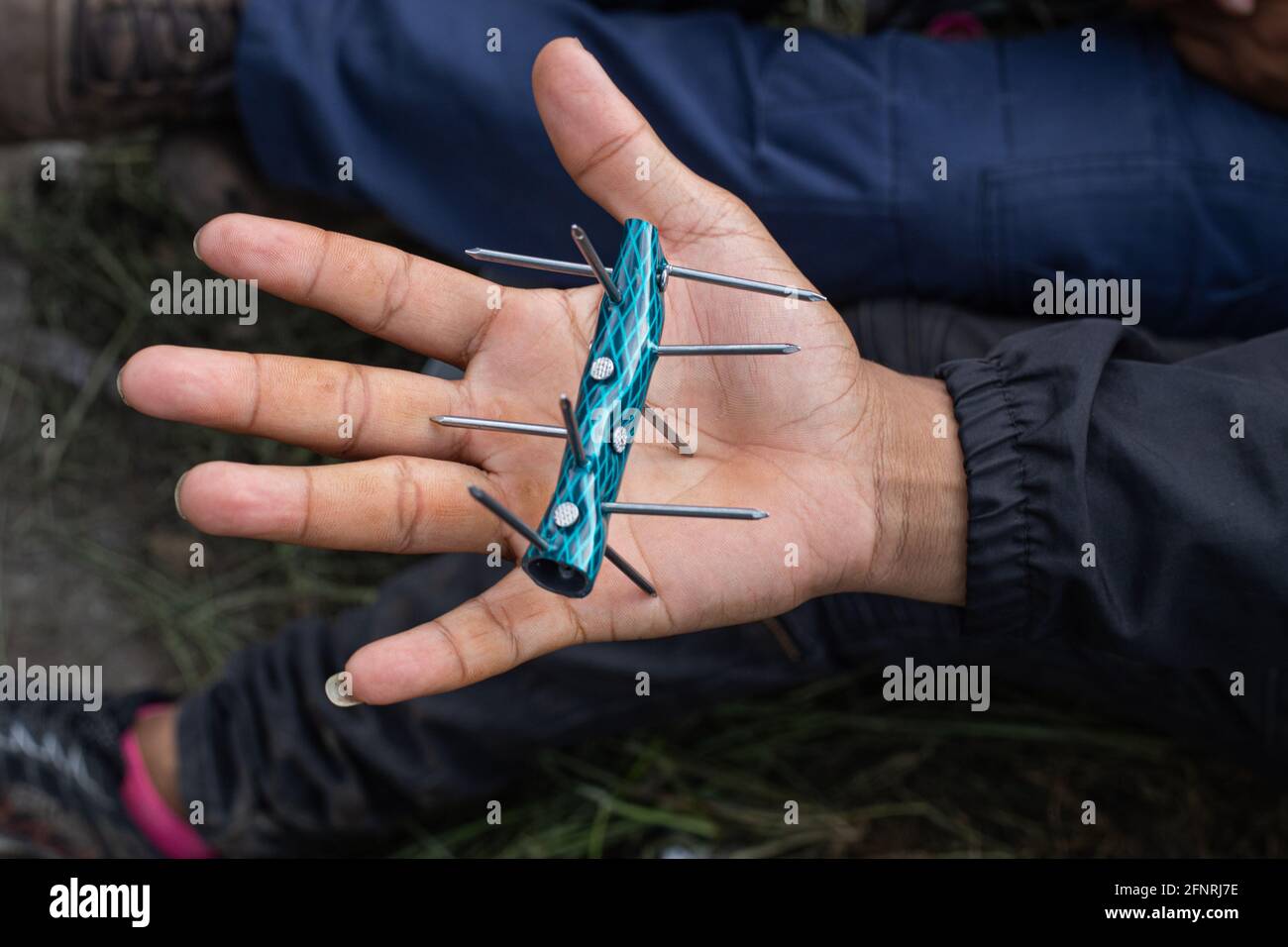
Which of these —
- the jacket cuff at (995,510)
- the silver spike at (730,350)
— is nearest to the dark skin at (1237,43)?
the jacket cuff at (995,510)

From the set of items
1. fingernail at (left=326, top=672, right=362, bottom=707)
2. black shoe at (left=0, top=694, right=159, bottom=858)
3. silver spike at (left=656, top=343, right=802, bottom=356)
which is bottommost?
black shoe at (left=0, top=694, right=159, bottom=858)

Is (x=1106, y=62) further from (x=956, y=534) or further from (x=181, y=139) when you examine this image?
(x=181, y=139)

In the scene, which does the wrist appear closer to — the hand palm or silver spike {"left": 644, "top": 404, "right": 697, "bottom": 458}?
the hand palm

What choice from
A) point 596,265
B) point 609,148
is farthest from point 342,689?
point 609,148

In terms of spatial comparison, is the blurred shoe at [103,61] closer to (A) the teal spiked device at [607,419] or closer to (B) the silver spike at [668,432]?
(A) the teal spiked device at [607,419]

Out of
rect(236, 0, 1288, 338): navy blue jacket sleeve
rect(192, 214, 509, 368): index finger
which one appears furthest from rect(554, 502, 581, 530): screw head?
rect(236, 0, 1288, 338): navy blue jacket sleeve

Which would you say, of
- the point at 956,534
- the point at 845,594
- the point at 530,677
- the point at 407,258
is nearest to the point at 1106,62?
the point at 956,534

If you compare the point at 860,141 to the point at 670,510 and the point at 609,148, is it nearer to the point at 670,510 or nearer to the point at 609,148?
the point at 609,148
